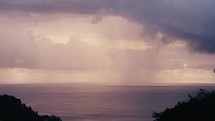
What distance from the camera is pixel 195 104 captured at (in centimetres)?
3809

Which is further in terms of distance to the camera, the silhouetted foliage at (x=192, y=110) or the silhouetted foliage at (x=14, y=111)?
the silhouetted foliage at (x=14, y=111)

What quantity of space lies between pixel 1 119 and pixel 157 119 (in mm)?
24844

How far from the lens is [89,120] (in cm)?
14075

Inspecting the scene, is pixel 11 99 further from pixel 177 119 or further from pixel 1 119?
pixel 177 119

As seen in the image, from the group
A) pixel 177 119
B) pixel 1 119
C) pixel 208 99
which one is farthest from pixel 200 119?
pixel 1 119

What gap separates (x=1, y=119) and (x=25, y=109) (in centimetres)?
1037

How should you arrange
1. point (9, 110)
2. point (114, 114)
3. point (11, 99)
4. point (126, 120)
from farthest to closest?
point (114, 114)
point (126, 120)
point (11, 99)
point (9, 110)

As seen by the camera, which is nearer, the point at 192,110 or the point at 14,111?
the point at 192,110

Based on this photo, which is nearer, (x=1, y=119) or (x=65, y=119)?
(x=1, y=119)

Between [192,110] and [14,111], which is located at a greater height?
[192,110]

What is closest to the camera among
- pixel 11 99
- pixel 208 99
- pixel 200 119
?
pixel 200 119

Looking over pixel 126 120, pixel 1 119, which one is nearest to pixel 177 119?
pixel 1 119

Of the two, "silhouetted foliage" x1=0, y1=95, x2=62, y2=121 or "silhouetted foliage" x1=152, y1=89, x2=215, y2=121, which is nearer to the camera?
"silhouetted foliage" x1=152, y1=89, x2=215, y2=121

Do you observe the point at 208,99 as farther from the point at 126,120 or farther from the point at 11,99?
the point at 126,120
